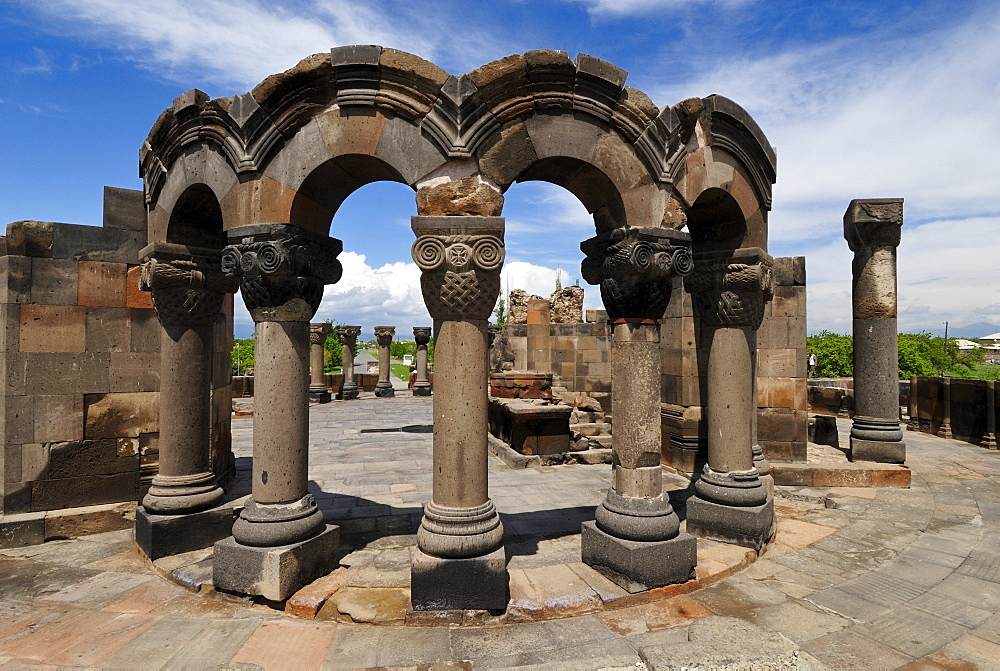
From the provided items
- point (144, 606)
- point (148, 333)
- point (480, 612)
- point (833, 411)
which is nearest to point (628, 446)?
point (480, 612)

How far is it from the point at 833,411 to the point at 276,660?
58.9 ft

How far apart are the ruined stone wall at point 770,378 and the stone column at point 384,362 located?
1719cm

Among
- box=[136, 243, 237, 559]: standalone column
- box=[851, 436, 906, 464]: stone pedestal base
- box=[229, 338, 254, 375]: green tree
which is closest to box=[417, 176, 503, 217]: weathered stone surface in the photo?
box=[136, 243, 237, 559]: standalone column

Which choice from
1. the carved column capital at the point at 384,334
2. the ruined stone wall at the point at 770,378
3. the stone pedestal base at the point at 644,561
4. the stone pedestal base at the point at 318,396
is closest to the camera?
the stone pedestal base at the point at 644,561

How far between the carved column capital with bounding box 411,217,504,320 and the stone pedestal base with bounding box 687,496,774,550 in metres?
3.21

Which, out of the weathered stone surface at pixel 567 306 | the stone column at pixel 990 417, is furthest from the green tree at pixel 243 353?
the stone column at pixel 990 417

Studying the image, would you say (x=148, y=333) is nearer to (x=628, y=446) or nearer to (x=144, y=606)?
(x=144, y=606)

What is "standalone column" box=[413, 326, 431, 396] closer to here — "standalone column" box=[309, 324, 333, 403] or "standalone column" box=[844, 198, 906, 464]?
"standalone column" box=[309, 324, 333, 403]

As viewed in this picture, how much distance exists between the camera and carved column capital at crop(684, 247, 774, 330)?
5.39 metres

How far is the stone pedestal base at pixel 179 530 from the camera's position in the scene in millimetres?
4801

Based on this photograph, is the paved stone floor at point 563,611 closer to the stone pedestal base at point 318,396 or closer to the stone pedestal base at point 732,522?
the stone pedestal base at point 732,522

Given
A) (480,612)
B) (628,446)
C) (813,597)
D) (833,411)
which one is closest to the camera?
(480,612)

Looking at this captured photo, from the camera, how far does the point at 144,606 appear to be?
3936 mm

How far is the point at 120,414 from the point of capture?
5.85 meters
